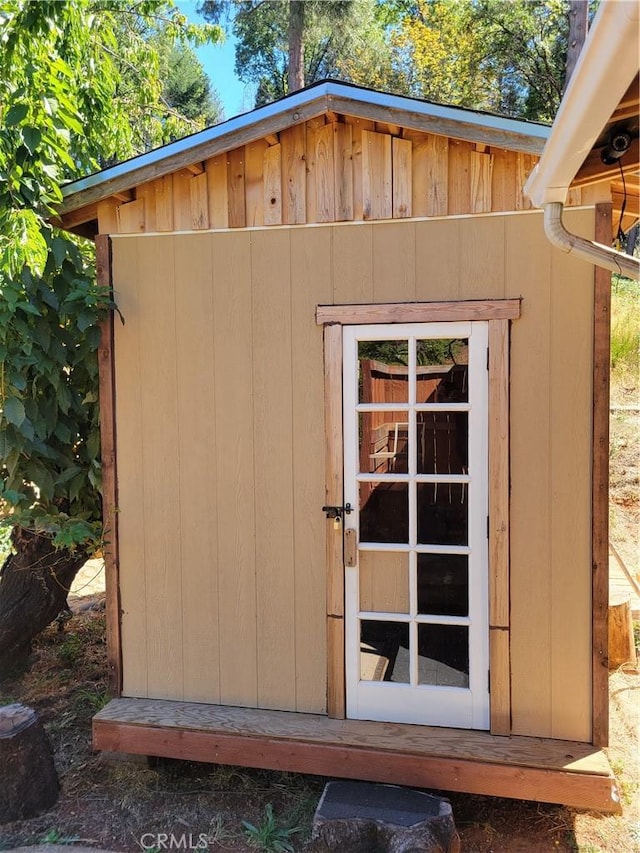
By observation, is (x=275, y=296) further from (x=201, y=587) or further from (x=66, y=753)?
(x=66, y=753)

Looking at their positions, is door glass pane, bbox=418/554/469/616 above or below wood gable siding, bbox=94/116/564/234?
below

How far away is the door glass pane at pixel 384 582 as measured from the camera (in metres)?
2.92

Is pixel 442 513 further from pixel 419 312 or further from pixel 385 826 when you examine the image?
pixel 385 826

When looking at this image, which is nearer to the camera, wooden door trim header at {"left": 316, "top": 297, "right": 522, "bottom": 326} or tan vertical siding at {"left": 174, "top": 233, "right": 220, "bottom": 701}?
wooden door trim header at {"left": 316, "top": 297, "right": 522, "bottom": 326}

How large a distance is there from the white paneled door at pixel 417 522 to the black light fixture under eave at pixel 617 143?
2.77 ft

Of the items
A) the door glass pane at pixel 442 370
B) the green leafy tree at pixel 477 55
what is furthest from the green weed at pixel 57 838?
the green leafy tree at pixel 477 55

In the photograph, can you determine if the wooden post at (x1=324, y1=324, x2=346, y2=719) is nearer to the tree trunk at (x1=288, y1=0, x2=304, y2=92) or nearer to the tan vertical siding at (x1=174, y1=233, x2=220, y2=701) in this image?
the tan vertical siding at (x1=174, y1=233, x2=220, y2=701)

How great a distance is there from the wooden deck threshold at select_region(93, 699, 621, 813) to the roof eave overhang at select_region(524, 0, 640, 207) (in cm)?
217

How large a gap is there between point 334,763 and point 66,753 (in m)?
1.53

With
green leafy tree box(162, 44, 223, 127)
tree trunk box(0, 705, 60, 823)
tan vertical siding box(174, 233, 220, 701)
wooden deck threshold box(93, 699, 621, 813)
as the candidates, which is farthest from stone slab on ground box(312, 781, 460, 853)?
green leafy tree box(162, 44, 223, 127)

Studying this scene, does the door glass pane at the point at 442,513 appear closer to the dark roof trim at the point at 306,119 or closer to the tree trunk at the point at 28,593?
the dark roof trim at the point at 306,119

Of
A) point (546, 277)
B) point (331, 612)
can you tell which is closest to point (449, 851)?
point (331, 612)

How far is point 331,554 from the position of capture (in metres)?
2.95

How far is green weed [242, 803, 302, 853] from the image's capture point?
8.56ft
